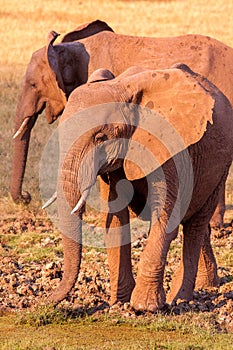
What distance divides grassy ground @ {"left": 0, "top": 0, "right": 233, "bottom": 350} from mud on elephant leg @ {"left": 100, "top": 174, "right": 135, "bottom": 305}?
0.59m

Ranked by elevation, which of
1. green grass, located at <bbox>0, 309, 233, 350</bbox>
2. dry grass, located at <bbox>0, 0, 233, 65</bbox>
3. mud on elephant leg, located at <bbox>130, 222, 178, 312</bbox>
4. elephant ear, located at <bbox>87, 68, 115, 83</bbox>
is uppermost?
dry grass, located at <bbox>0, 0, 233, 65</bbox>

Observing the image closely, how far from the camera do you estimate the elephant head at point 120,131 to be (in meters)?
7.00

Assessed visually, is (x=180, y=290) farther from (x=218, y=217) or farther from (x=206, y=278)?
(x=218, y=217)

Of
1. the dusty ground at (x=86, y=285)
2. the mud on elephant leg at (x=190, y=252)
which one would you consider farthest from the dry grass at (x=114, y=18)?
the mud on elephant leg at (x=190, y=252)

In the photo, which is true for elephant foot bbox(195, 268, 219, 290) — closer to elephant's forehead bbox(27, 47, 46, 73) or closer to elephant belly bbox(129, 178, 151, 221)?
elephant belly bbox(129, 178, 151, 221)

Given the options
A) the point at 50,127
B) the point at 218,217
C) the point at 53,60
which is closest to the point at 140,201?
the point at 218,217

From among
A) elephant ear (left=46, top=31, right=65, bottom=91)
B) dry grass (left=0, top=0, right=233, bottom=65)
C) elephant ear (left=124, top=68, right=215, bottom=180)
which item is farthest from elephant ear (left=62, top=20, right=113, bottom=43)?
dry grass (left=0, top=0, right=233, bottom=65)

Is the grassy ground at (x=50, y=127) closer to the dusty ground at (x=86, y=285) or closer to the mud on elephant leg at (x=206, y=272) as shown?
the dusty ground at (x=86, y=285)

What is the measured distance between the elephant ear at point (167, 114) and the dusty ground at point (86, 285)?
1148 mm

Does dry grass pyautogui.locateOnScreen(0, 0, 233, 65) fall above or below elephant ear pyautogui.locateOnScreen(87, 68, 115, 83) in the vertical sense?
above

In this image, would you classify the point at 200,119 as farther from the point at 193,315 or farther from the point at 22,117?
the point at 22,117

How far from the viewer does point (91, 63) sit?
12.0 meters

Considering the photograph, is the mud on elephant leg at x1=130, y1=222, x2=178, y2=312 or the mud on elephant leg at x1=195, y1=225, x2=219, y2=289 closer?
the mud on elephant leg at x1=130, y1=222, x2=178, y2=312

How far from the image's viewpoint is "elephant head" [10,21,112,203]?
39.3ft
